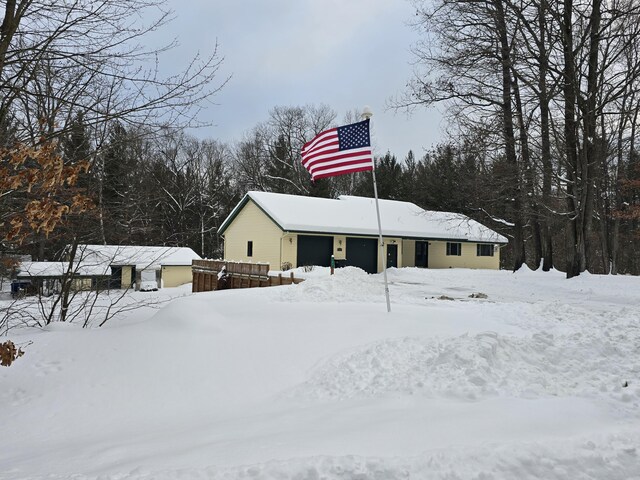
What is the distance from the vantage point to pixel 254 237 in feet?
87.5

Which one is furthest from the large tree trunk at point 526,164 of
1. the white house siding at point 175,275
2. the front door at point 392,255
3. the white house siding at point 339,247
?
the white house siding at point 175,275

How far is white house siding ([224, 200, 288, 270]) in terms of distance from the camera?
80.7 ft

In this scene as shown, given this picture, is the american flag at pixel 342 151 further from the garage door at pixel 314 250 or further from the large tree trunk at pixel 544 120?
the garage door at pixel 314 250

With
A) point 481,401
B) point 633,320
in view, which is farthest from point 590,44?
point 481,401

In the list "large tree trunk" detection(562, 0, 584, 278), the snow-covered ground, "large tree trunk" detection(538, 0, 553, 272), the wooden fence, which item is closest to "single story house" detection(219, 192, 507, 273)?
the wooden fence

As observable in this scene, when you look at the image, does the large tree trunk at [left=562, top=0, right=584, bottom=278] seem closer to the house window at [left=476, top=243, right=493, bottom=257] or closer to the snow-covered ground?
the snow-covered ground

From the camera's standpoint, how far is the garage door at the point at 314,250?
24516 mm

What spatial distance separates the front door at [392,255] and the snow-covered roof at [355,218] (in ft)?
3.29

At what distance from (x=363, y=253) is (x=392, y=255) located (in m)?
2.42

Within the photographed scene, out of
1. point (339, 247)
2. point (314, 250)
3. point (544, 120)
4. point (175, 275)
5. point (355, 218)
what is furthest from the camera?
point (175, 275)

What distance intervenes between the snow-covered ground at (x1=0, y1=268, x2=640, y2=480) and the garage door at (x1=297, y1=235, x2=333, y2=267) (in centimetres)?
1585

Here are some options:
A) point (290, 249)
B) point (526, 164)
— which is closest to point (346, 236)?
point (290, 249)

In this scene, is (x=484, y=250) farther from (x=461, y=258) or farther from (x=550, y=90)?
(x=550, y=90)

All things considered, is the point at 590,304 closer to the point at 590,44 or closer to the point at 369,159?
the point at 369,159
